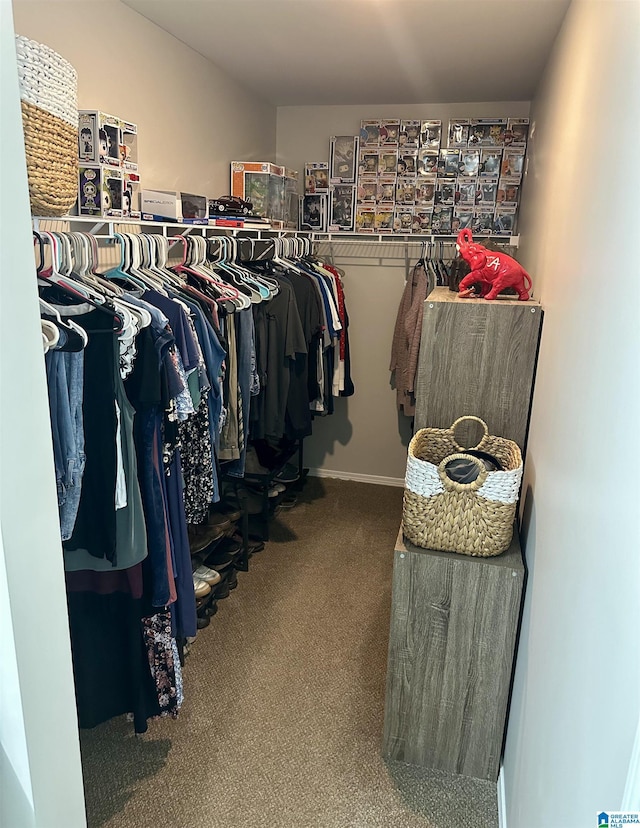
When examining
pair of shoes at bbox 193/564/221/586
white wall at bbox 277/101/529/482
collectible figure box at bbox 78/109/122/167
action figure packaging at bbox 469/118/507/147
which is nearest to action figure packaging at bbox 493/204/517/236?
action figure packaging at bbox 469/118/507/147

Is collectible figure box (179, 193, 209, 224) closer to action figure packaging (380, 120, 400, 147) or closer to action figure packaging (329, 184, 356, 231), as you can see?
action figure packaging (329, 184, 356, 231)

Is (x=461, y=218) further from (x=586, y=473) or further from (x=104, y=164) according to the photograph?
(x=586, y=473)

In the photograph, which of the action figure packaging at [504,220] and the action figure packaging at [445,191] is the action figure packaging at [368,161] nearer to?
the action figure packaging at [445,191]

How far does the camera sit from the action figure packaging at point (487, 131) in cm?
360

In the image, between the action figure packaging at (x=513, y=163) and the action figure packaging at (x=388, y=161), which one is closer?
the action figure packaging at (x=513, y=163)

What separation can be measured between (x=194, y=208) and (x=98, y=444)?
139cm

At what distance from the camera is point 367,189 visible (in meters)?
3.89

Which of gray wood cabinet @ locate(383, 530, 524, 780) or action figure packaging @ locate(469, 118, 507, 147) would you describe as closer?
gray wood cabinet @ locate(383, 530, 524, 780)

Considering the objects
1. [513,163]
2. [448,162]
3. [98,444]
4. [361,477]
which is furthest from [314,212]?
[98,444]

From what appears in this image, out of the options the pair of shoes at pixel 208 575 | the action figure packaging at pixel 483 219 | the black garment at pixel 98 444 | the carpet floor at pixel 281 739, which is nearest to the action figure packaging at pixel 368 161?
the action figure packaging at pixel 483 219

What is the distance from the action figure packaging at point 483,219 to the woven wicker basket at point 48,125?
272cm

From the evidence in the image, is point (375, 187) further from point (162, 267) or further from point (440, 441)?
point (440, 441)

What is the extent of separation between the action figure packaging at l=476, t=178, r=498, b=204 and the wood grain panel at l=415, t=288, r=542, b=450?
6.30 feet

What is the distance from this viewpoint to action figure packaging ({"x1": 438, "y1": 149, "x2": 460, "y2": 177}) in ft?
12.2
